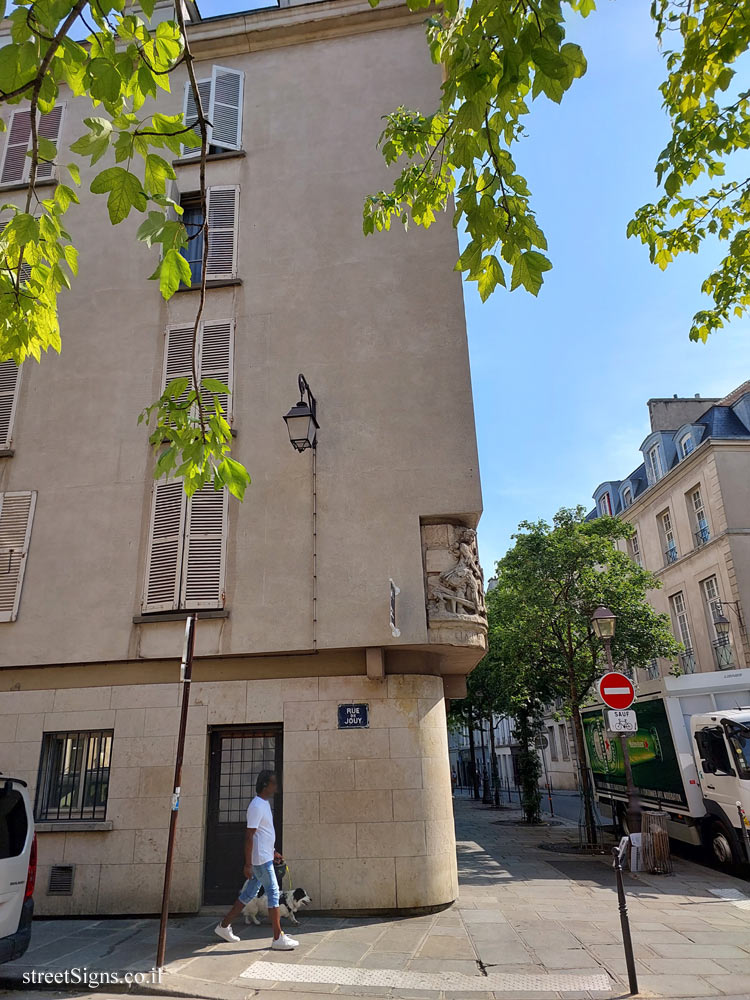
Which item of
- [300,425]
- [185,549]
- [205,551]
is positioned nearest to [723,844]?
[205,551]

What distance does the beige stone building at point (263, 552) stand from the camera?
9250 mm

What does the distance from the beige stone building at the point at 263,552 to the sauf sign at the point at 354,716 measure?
3cm

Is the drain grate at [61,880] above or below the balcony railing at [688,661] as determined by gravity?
below

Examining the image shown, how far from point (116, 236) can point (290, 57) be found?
5.19m

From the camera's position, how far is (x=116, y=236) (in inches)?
506

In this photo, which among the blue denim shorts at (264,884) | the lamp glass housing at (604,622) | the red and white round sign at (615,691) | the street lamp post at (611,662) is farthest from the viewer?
the lamp glass housing at (604,622)

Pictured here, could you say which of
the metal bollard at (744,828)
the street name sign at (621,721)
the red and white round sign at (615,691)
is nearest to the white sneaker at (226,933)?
the red and white round sign at (615,691)

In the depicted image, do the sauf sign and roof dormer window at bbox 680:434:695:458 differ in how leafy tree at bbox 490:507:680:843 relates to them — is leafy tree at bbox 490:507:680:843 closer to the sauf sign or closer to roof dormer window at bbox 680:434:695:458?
the sauf sign

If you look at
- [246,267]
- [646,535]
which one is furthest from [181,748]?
[646,535]

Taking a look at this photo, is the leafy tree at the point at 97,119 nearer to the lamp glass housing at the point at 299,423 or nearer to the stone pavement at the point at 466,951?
the lamp glass housing at the point at 299,423

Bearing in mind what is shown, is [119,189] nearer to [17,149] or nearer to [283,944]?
[283,944]

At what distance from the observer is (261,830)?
736 centimetres

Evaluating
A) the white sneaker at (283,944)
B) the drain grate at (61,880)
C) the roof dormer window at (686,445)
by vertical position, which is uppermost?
the roof dormer window at (686,445)

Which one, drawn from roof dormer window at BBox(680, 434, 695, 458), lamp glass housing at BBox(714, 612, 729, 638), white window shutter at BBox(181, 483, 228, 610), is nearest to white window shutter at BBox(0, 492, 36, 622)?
white window shutter at BBox(181, 483, 228, 610)
